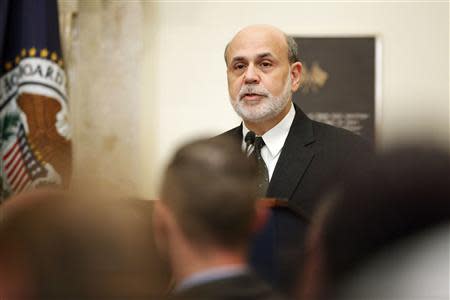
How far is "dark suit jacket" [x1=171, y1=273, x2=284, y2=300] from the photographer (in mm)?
868

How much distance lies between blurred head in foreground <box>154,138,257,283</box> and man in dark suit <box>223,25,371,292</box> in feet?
3.53

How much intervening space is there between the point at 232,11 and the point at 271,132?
56.2 inches

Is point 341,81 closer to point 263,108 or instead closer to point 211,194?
point 263,108

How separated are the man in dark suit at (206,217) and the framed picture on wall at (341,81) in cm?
281

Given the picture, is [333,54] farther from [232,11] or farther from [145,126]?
[145,126]

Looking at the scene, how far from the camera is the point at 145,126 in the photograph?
12.3ft

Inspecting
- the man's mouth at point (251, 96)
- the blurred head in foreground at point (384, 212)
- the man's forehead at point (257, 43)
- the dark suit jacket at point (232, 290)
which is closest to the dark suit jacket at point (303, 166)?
the man's mouth at point (251, 96)

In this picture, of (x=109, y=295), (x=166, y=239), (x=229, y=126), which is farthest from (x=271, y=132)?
(x=109, y=295)

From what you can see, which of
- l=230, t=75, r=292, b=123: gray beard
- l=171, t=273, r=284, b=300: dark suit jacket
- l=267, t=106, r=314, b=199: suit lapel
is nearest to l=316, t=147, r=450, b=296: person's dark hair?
l=171, t=273, r=284, b=300: dark suit jacket

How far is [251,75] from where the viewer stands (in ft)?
8.77

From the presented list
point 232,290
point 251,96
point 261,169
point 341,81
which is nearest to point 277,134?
point 251,96

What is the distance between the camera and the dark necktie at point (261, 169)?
2.22 meters

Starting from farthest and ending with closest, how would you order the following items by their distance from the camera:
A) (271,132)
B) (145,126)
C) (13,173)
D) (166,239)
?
(145,126), (13,173), (271,132), (166,239)

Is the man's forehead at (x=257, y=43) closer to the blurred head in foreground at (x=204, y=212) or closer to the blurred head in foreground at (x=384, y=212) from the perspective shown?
the blurred head in foreground at (x=204, y=212)
